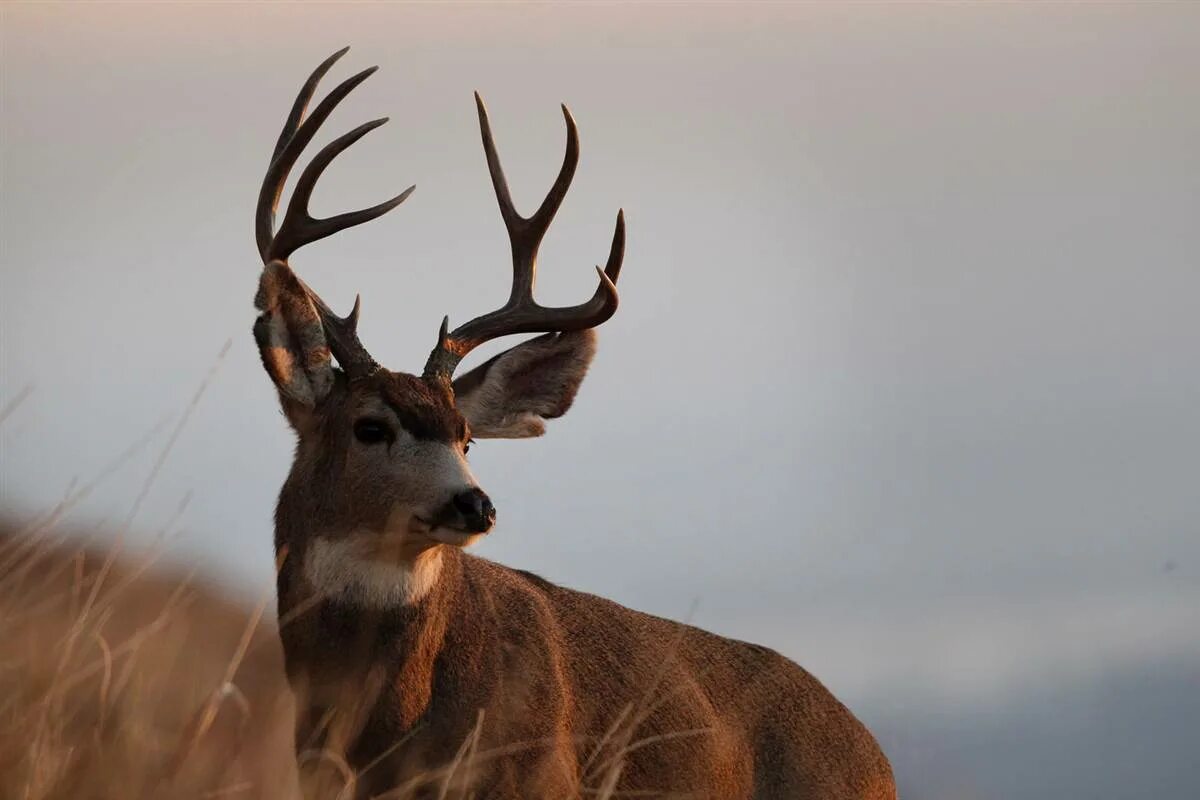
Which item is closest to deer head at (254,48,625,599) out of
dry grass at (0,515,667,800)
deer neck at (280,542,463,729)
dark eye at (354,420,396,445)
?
dark eye at (354,420,396,445)

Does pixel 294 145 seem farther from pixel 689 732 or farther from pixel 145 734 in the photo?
pixel 145 734

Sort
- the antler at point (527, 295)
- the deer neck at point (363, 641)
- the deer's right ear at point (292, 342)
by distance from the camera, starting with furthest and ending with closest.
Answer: the antler at point (527, 295), the deer's right ear at point (292, 342), the deer neck at point (363, 641)

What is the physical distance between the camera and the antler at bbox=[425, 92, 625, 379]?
915cm

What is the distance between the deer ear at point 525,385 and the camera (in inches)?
369

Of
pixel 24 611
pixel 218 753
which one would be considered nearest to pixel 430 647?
pixel 218 753

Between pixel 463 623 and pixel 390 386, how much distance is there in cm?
106

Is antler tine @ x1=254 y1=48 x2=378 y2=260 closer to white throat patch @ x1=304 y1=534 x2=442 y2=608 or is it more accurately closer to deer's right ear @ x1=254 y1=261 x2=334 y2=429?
deer's right ear @ x1=254 y1=261 x2=334 y2=429

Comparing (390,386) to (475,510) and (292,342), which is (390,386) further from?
(475,510)

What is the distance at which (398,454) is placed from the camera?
327 inches

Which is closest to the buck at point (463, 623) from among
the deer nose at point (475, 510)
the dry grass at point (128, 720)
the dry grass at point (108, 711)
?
the deer nose at point (475, 510)

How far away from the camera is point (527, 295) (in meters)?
9.59

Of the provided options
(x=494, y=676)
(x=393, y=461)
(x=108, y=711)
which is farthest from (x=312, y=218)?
(x=108, y=711)

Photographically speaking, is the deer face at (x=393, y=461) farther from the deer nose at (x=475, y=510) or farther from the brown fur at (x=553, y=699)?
the brown fur at (x=553, y=699)

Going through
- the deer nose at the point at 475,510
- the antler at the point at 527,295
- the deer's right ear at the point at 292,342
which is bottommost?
the deer nose at the point at 475,510
